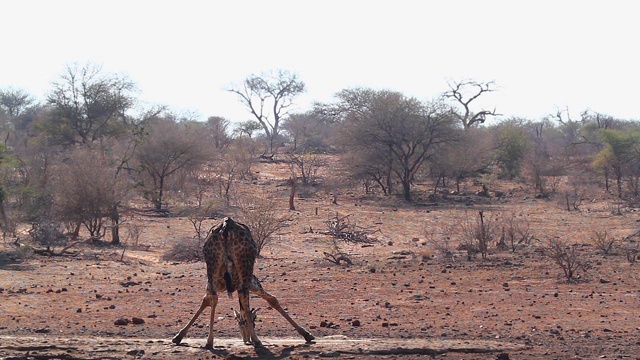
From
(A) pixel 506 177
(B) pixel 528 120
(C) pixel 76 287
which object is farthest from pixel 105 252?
(B) pixel 528 120

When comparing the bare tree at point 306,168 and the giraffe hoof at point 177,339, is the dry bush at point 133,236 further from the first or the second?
the bare tree at point 306,168

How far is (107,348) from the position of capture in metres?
8.72

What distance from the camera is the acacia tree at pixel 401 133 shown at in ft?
121

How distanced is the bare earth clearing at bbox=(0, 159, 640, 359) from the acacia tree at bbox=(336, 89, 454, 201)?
1621 centimetres

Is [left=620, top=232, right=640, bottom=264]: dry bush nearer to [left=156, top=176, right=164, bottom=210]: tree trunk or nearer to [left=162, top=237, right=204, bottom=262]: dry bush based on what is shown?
[left=162, top=237, right=204, bottom=262]: dry bush

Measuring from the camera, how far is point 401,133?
121 feet

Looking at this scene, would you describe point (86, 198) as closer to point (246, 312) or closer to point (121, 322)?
point (121, 322)

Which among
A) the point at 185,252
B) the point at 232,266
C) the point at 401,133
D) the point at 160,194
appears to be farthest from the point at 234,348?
the point at 401,133

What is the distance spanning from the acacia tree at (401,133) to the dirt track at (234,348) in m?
27.1

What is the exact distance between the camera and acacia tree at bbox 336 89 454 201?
37.0 metres

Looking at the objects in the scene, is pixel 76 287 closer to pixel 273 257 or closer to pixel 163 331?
pixel 163 331

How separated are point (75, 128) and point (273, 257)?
1020 inches

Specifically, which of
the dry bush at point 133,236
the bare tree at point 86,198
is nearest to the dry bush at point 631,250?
the dry bush at point 133,236

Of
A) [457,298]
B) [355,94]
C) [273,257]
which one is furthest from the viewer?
[355,94]
